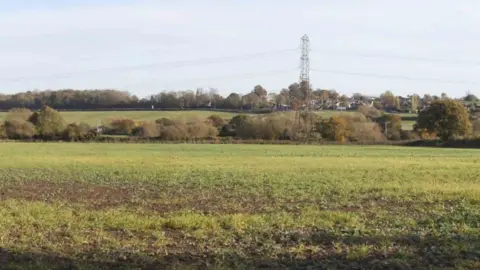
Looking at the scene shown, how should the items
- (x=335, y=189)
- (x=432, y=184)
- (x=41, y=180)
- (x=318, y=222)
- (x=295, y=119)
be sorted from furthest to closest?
1. (x=295, y=119)
2. (x=41, y=180)
3. (x=432, y=184)
4. (x=335, y=189)
5. (x=318, y=222)

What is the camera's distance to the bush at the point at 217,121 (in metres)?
124

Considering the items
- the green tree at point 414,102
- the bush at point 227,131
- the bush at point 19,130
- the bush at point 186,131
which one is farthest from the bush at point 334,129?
the green tree at point 414,102

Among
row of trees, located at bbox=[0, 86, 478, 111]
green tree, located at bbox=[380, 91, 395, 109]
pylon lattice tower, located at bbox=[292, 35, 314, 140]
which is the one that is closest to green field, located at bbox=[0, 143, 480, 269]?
pylon lattice tower, located at bbox=[292, 35, 314, 140]

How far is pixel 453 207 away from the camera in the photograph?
57.6 feet

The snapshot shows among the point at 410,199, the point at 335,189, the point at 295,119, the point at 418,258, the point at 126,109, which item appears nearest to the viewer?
the point at 418,258

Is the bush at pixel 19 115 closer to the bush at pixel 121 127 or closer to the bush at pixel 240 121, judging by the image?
the bush at pixel 121 127

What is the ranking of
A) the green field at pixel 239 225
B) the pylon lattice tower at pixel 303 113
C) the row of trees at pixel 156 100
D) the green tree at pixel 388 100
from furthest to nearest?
the green tree at pixel 388 100 → the row of trees at pixel 156 100 → the pylon lattice tower at pixel 303 113 → the green field at pixel 239 225

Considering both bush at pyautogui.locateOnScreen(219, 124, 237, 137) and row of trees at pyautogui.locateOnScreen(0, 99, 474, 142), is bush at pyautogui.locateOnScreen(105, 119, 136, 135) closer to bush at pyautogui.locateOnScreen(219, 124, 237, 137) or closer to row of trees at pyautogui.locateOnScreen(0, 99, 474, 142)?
row of trees at pyautogui.locateOnScreen(0, 99, 474, 142)

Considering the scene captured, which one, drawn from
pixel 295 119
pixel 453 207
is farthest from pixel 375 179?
pixel 295 119

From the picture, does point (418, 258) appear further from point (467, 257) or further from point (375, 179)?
point (375, 179)

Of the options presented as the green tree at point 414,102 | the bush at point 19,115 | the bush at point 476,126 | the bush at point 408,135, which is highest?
the green tree at point 414,102

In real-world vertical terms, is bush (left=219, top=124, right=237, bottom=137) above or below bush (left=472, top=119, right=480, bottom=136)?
below

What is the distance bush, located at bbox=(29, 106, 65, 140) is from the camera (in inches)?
4552

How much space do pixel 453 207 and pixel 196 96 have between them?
155m
